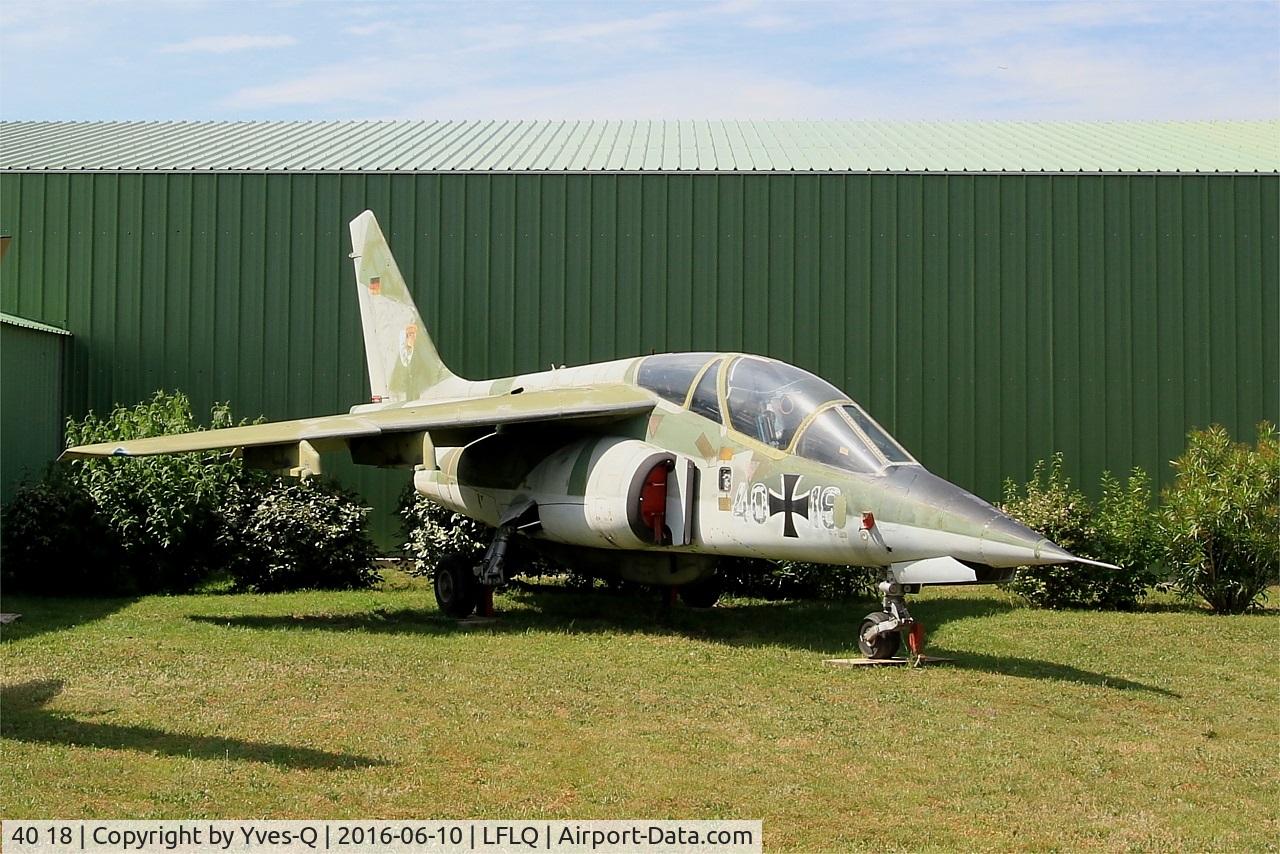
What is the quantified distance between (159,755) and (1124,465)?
15.4m

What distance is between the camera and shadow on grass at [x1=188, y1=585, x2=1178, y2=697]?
11977mm

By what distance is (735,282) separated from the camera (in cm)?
1972

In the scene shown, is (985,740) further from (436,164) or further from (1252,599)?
(436,164)

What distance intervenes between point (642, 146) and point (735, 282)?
12.1 ft

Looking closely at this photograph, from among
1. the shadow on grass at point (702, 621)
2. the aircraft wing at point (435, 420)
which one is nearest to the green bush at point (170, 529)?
the shadow on grass at point (702, 621)

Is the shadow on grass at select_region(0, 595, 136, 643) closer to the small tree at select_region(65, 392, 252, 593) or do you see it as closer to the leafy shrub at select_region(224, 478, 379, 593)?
the small tree at select_region(65, 392, 252, 593)

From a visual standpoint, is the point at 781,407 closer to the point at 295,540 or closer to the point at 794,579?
the point at 794,579

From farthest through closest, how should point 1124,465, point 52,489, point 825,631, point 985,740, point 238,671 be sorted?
point 1124,465
point 52,489
point 825,631
point 238,671
point 985,740

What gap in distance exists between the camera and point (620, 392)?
13.5m

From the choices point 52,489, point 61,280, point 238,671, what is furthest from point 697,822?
point 61,280

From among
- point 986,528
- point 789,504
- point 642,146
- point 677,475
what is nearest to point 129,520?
point 677,475

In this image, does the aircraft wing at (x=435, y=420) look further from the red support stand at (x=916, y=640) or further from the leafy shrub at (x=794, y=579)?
the leafy shrub at (x=794, y=579)

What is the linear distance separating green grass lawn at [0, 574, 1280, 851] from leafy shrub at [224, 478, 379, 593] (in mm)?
3200
